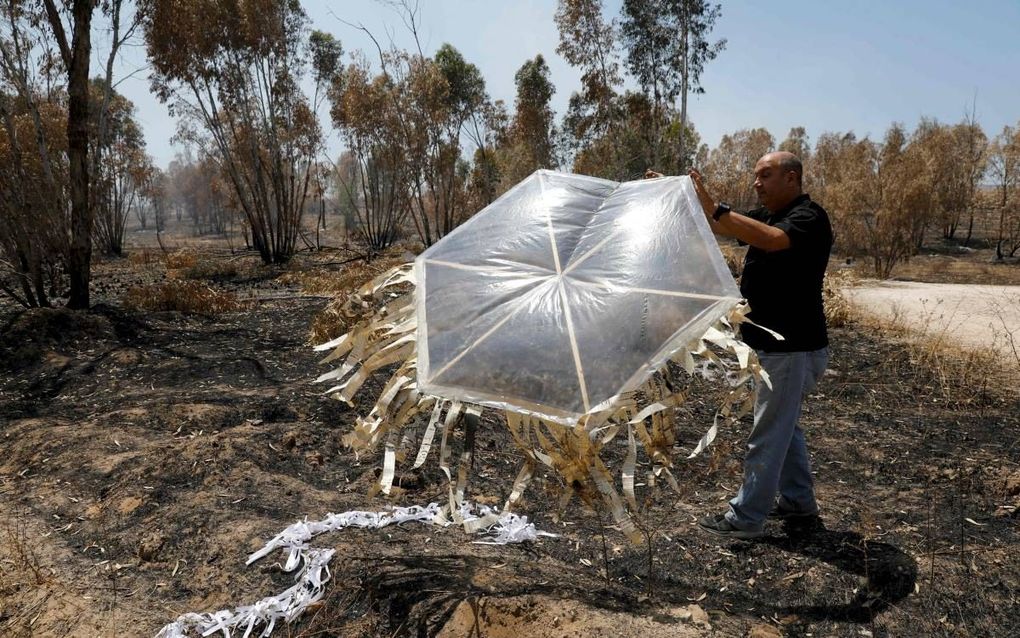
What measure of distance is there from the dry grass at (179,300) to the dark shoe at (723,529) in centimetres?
775

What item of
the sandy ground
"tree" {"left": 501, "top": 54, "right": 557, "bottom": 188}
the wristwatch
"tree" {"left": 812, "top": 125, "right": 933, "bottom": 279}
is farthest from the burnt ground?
"tree" {"left": 501, "top": 54, "right": 557, "bottom": 188}

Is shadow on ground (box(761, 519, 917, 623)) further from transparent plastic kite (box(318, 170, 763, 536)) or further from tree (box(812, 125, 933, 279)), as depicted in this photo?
tree (box(812, 125, 933, 279))

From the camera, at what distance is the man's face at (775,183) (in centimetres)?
262

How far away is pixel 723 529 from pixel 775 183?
5.36 feet

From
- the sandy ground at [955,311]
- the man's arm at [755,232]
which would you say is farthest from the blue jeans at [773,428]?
the sandy ground at [955,311]

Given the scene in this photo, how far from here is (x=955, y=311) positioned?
26.8 feet

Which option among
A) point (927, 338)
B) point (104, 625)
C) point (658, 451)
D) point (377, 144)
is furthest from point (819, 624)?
point (377, 144)

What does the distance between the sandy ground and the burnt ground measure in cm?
202

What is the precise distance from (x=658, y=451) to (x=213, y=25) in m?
17.9

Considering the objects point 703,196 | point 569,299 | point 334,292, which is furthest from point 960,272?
point 569,299

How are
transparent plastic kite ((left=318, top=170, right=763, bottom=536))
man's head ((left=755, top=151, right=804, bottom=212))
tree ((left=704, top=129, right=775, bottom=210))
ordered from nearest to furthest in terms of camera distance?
transparent plastic kite ((left=318, top=170, right=763, bottom=536))
man's head ((left=755, top=151, right=804, bottom=212))
tree ((left=704, top=129, right=775, bottom=210))

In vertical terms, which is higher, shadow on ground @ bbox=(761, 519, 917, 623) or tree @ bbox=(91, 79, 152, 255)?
tree @ bbox=(91, 79, 152, 255)

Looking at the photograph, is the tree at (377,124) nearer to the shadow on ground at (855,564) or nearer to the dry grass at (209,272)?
the dry grass at (209,272)

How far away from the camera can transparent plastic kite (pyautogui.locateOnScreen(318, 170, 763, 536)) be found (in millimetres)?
2002
